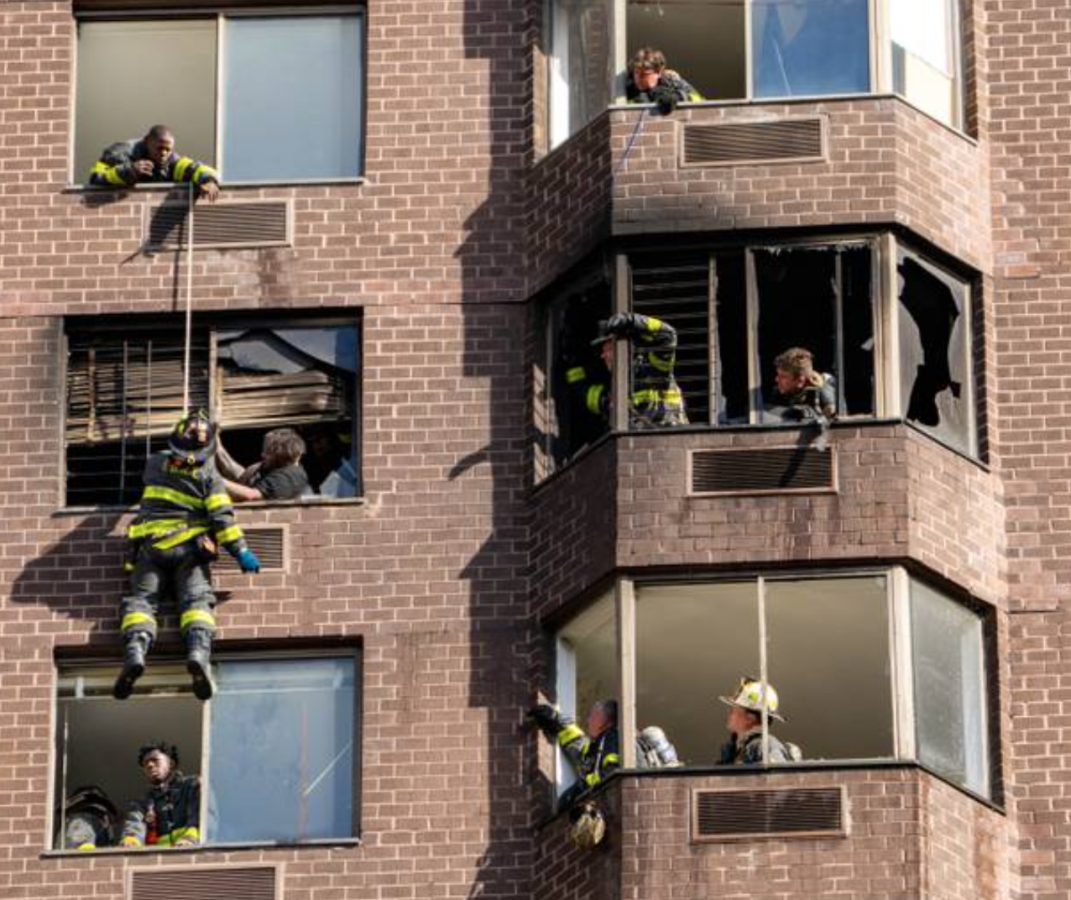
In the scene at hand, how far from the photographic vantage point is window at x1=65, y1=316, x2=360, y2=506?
4503 cm

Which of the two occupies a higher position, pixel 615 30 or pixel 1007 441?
pixel 615 30

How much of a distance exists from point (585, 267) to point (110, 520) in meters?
4.94

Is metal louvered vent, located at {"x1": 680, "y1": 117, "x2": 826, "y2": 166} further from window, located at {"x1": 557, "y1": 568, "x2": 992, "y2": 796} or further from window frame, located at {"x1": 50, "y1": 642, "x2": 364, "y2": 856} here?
window frame, located at {"x1": 50, "y1": 642, "x2": 364, "y2": 856}

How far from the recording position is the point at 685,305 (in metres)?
43.8

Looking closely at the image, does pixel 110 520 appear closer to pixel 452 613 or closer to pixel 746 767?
pixel 452 613

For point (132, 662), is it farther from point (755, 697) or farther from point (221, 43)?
point (221, 43)

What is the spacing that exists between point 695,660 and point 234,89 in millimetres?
7933

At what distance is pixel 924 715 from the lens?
42000 millimetres

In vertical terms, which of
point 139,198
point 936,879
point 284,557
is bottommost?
point 936,879

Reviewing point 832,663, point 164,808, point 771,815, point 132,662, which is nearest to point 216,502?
point 132,662

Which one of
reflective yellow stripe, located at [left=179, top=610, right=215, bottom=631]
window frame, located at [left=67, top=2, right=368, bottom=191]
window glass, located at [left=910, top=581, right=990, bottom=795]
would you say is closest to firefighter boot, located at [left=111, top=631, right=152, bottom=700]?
reflective yellow stripe, located at [left=179, top=610, right=215, bottom=631]

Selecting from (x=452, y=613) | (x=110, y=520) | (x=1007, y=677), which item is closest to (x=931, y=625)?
(x=1007, y=677)

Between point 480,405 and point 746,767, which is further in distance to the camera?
point 480,405

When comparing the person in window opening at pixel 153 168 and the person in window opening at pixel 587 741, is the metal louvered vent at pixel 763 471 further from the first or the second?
the person in window opening at pixel 153 168
